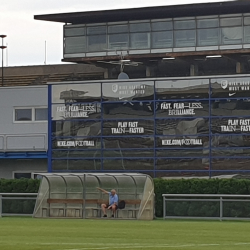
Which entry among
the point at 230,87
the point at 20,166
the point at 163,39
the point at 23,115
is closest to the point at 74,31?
the point at 163,39

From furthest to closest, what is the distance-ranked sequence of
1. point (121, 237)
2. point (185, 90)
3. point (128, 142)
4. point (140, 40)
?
point (140, 40)
point (128, 142)
point (185, 90)
point (121, 237)

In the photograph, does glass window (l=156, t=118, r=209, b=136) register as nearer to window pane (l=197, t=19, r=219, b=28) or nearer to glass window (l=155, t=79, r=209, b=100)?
glass window (l=155, t=79, r=209, b=100)

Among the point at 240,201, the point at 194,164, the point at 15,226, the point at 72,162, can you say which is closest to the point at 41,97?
the point at 72,162

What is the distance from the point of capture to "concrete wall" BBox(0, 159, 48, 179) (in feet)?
164

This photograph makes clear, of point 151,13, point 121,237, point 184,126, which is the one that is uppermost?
point 151,13

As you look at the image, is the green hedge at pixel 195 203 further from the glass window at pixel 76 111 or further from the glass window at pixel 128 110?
the glass window at pixel 76 111

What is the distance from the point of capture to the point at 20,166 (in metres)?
50.6

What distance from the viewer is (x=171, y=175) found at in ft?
116

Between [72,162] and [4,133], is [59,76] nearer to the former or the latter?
[4,133]

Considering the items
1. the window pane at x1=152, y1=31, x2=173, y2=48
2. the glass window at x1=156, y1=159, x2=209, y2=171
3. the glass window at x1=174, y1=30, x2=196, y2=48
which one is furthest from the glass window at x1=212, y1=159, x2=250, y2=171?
the window pane at x1=152, y1=31, x2=173, y2=48

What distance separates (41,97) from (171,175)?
16339 millimetres

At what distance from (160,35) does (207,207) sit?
36.7 metres

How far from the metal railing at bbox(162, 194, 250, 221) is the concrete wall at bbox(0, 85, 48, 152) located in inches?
658

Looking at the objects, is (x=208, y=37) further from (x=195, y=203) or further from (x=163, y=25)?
(x=195, y=203)
